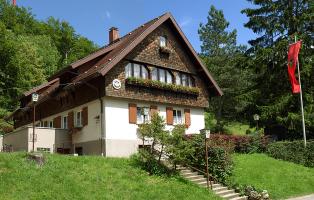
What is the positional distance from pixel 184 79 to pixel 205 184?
11.7m

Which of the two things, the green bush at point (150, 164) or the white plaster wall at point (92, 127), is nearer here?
the green bush at point (150, 164)

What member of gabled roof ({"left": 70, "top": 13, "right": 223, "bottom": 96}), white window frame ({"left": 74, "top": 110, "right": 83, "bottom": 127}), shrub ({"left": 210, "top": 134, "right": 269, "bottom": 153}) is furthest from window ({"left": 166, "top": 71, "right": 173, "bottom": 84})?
white window frame ({"left": 74, "top": 110, "right": 83, "bottom": 127})

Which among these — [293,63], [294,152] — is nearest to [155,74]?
[293,63]

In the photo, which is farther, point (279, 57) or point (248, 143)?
point (279, 57)

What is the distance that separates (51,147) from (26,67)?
2582 cm

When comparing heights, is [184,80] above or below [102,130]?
above

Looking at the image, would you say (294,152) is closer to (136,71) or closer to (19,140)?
(136,71)

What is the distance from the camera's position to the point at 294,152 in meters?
Result: 33.3

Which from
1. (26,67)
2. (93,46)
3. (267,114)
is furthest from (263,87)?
(93,46)

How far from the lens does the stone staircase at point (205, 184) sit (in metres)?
23.1

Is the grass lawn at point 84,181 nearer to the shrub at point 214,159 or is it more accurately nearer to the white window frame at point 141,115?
the shrub at point 214,159

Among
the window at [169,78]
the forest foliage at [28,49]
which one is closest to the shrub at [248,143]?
the window at [169,78]

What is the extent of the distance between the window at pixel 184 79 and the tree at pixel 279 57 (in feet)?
27.7

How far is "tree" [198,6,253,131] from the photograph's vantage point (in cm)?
5684
